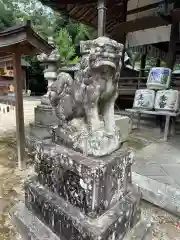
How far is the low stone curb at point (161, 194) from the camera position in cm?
207

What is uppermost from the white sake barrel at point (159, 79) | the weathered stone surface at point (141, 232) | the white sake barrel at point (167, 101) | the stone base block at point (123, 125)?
the white sake barrel at point (159, 79)

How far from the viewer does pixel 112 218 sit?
4.64 ft

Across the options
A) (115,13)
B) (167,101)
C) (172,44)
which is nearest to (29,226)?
(167,101)

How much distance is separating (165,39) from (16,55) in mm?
5079

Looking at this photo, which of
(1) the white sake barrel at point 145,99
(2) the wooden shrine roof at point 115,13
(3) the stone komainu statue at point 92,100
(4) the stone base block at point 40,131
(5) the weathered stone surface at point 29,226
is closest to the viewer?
(3) the stone komainu statue at point 92,100

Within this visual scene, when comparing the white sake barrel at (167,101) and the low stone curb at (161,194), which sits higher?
the white sake barrel at (167,101)

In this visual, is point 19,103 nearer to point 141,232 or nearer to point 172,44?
point 141,232

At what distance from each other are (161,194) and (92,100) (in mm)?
1497

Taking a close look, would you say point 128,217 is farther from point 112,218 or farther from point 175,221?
point 175,221

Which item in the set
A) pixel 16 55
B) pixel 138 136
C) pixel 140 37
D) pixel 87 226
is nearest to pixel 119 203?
pixel 87 226

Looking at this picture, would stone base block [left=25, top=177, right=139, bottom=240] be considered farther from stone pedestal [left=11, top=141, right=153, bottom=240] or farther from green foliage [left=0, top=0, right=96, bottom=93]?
green foliage [left=0, top=0, right=96, bottom=93]

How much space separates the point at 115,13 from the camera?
7.33m

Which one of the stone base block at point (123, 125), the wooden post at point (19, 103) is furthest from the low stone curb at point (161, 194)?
the wooden post at point (19, 103)

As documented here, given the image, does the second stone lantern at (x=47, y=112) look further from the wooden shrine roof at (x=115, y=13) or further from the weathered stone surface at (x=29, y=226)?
the weathered stone surface at (x=29, y=226)
